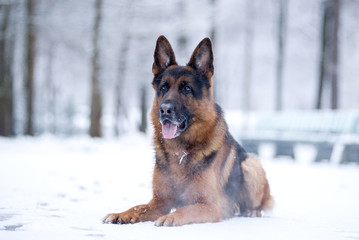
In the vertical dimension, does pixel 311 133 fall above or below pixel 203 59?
below

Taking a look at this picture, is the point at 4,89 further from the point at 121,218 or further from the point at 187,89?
the point at 121,218

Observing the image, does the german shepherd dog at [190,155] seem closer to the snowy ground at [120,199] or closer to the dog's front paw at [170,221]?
the dog's front paw at [170,221]

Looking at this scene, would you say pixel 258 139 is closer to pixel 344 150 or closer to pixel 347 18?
pixel 344 150

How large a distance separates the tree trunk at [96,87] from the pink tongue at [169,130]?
39.5 ft

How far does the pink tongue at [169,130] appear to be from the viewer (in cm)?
370

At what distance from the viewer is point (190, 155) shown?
12.2ft

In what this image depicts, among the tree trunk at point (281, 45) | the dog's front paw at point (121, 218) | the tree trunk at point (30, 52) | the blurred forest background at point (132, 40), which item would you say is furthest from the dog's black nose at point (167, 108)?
the tree trunk at point (281, 45)

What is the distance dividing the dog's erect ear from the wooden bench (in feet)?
20.9

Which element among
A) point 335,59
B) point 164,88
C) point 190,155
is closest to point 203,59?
point 164,88

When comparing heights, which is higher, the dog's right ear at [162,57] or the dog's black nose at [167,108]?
the dog's right ear at [162,57]

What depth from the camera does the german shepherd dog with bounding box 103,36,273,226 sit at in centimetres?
353

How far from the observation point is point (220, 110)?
4145 mm

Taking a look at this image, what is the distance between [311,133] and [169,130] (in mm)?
8683

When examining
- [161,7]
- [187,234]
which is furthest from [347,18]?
[187,234]
